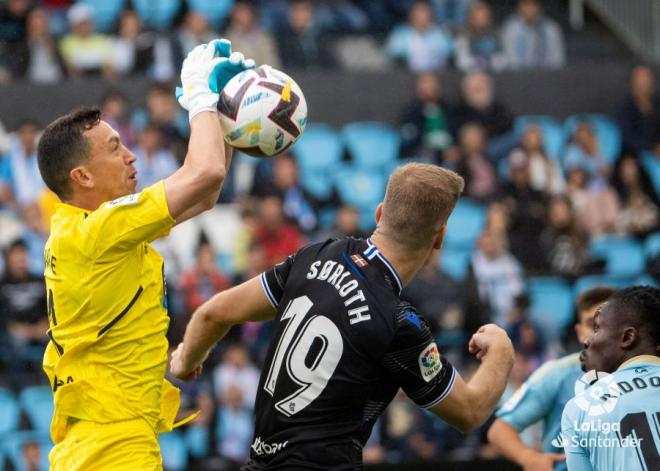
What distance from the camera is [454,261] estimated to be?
42.6ft

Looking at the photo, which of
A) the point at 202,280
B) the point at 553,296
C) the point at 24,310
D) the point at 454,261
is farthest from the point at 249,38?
the point at 24,310

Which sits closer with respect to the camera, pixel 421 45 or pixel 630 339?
pixel 630 339

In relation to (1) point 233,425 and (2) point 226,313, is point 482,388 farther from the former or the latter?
(1) point 233,425

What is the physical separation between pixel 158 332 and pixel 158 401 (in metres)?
0.29

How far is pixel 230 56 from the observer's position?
205 inches

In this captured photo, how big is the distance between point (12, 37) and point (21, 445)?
576cm

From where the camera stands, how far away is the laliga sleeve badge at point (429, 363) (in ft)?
15.2

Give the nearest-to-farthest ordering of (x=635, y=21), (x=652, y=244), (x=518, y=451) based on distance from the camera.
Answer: (x=518, y=451)
(x=652, y=244)
(x=635, y=21)

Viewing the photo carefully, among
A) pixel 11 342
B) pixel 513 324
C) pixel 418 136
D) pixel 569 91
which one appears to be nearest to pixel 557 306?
pixel 513 324

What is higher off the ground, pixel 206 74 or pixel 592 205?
pixel 206 74

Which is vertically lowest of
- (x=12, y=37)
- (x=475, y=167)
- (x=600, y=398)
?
(x=475, y=167)

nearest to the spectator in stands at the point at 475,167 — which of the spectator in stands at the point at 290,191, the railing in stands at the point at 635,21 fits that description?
the spectator in stands at the point at 290,191

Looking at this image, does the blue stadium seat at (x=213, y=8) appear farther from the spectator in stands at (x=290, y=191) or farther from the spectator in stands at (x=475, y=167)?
the spectator in stands at (x=475, y=167)

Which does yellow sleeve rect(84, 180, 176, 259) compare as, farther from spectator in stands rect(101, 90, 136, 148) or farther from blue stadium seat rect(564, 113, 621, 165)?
blue stadium seat rect(564, 113, 621, 165)
